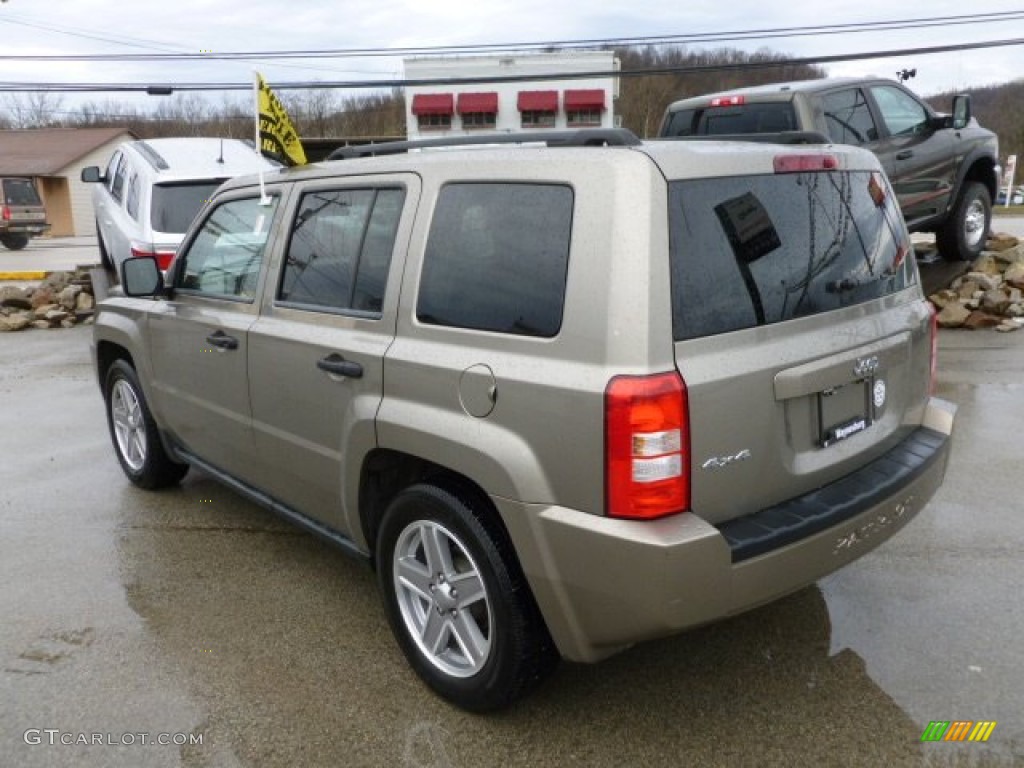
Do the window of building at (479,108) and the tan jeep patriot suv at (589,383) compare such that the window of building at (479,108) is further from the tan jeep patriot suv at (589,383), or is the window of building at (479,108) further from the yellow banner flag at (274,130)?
the tan jeep patriot suv at (589,383)

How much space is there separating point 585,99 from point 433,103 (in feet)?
25.4

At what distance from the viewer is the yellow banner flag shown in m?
4.12

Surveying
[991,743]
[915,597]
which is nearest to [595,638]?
[991,743]

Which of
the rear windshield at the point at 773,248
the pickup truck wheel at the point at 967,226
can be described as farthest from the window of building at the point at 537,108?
the rear windshield at the point at 773,248

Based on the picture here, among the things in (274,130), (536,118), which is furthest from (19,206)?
(274,130)

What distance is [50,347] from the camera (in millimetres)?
10258

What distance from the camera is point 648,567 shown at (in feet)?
7.43

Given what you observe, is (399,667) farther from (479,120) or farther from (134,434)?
(479,120)

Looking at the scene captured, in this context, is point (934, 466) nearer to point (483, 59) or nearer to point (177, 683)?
point (177, 683)

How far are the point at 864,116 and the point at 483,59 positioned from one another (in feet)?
123

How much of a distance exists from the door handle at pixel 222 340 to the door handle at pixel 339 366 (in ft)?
2.32

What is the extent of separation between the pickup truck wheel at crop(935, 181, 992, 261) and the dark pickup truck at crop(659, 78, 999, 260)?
Result: 1 cm

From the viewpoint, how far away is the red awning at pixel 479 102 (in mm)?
44125

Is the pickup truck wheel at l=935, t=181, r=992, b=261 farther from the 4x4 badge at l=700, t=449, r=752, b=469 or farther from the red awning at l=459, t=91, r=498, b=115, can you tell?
the red awning at l=459, t=91, r=498, b=115
